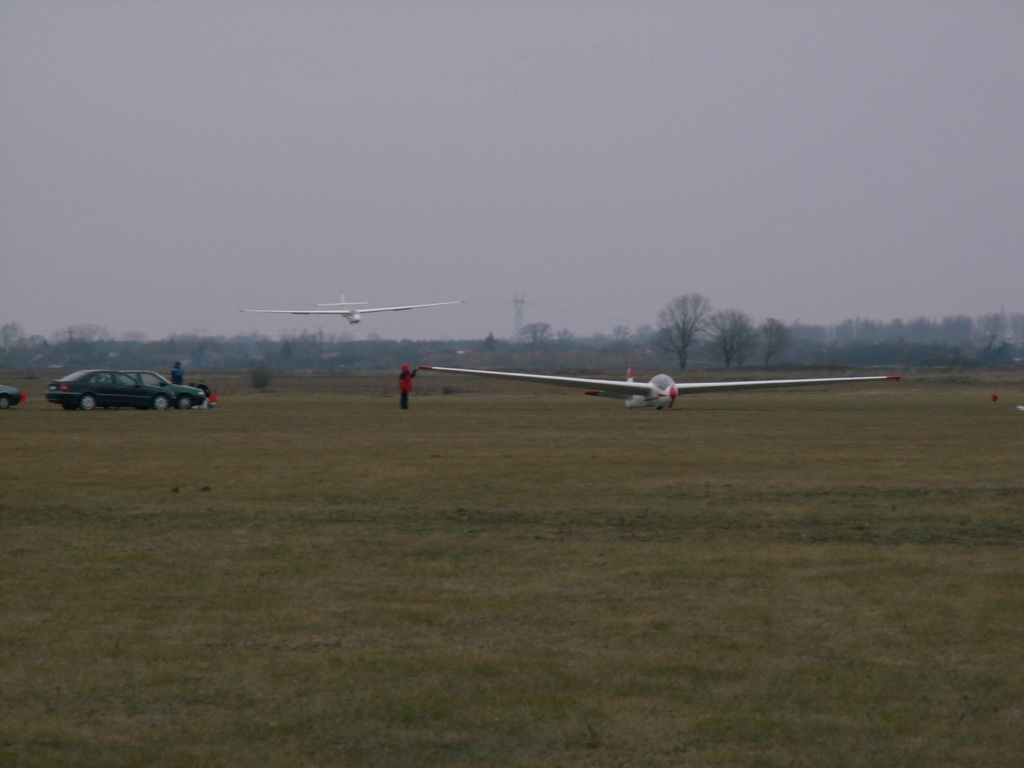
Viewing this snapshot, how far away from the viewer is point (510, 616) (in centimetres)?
734

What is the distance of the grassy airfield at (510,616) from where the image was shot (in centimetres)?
513

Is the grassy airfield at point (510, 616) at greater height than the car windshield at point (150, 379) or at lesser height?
lesser

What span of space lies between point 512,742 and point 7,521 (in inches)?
302

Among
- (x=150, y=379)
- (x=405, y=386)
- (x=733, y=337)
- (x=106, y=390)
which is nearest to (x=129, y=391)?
(x=106, y=390)

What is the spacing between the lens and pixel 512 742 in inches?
199

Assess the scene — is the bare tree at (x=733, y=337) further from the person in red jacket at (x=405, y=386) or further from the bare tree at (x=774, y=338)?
the person in red jacket at (x=405, y=386)

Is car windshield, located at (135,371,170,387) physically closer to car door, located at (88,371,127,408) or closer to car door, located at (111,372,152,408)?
car door, located at (111,372,152,408)

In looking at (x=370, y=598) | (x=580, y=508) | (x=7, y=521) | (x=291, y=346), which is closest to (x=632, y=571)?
(x=370, y=598)

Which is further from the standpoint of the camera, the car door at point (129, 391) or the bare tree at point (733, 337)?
the bare tree at point (733, 337)

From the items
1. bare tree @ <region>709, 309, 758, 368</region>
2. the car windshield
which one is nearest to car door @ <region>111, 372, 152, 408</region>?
the car windshield

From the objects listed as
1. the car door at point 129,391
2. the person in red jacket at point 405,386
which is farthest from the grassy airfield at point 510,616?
the person in red jacket at point 405,386

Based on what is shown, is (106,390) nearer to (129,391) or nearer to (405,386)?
(129,391)

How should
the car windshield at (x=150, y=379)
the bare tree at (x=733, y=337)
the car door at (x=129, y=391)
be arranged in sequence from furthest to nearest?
1. the bare tree at (x=733, y=337)
2. the car windshield at (x=150, y=379)
3. the car door at (x=129, y=391)

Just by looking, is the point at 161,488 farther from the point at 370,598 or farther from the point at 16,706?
the point at 16,706
